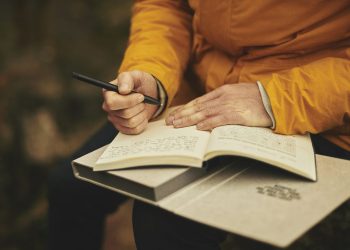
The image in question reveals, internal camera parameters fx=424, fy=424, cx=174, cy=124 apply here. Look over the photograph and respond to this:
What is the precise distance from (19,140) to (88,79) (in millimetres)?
1575

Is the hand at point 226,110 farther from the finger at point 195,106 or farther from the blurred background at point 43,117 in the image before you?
the blurred background at point 43,117

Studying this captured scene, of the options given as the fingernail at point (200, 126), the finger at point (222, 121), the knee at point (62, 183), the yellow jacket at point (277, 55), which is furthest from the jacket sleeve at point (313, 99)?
the knee at point (62, 183)

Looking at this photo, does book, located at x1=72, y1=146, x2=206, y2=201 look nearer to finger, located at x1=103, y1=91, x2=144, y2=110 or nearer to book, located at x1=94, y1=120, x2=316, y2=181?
book, located at x1=94, y1=120, x2=316, y2=181

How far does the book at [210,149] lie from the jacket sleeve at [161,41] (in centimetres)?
33

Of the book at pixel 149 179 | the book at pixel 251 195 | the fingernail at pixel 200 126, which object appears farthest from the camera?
the fingernail at pixel 200 126

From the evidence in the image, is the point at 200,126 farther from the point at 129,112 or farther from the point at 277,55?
the point at 277,55

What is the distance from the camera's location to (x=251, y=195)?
99 centimetres

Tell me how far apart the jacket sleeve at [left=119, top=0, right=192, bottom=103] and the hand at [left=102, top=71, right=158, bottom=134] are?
138 millimetres

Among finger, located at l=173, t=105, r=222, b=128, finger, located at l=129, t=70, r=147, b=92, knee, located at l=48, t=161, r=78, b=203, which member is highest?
finger, located at l=129, t=70, r=147, b=92

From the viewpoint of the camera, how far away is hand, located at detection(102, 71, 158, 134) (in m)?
1.25

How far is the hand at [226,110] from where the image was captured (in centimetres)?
121

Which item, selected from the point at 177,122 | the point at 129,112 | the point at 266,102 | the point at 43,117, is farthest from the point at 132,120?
the point at 43,117

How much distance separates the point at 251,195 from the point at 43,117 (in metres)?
2.11

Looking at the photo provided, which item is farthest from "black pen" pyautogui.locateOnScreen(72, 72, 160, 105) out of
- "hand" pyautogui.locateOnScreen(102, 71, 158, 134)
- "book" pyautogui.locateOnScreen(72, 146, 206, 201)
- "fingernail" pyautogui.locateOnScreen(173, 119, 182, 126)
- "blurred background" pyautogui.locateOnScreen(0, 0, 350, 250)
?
"blurred background" pyautogui.locateOnScreen(0, 0, 350, 250)
